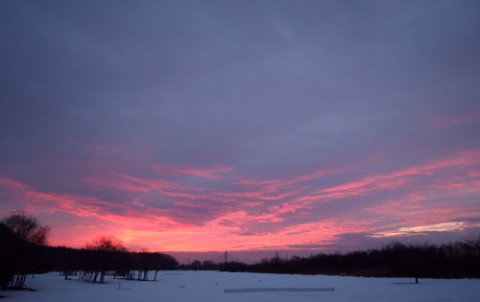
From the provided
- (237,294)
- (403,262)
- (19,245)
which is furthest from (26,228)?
(403,262)

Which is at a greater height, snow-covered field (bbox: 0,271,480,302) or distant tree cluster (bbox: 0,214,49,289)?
distant tree cluster (bbox: 0,214,49,289)

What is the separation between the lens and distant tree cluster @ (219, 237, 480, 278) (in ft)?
302

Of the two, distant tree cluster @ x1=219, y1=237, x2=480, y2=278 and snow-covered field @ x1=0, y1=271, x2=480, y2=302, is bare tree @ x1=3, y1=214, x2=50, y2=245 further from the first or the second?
distant tree cluster @ x1=219, y1=237, x2=480, y2=278

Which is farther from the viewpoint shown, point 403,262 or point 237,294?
point 403,262

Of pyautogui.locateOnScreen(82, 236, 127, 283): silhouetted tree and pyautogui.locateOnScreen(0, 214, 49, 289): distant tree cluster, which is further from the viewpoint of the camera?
pyautogui.locateOnScreen(82, 236, 127, 283): silhouetted tree

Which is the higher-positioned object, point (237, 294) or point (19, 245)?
point (19, 245)

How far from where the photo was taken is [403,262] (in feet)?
323

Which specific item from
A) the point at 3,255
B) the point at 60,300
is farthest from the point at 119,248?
the point at 60,300

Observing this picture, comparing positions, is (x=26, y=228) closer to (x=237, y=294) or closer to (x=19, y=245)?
(x=19, y=245)

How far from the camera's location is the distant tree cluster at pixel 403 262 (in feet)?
302

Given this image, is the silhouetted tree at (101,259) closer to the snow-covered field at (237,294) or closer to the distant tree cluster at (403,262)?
the snow-covered field at (237,294)

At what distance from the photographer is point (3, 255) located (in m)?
45.3

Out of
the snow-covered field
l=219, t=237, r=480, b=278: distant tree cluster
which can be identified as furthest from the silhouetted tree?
l=219, t=237, r=480, b=278: distant tree cluster

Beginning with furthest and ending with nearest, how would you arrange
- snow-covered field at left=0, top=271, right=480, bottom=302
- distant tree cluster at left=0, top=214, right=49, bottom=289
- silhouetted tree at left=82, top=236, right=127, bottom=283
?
silhouetted tree at left=82, top=236, right=127, bottom=283
distant tree cluster at left=0, top=214, right=49, bottom=289
snow-covered field at left=0, top=271, right=480, bottom=302
